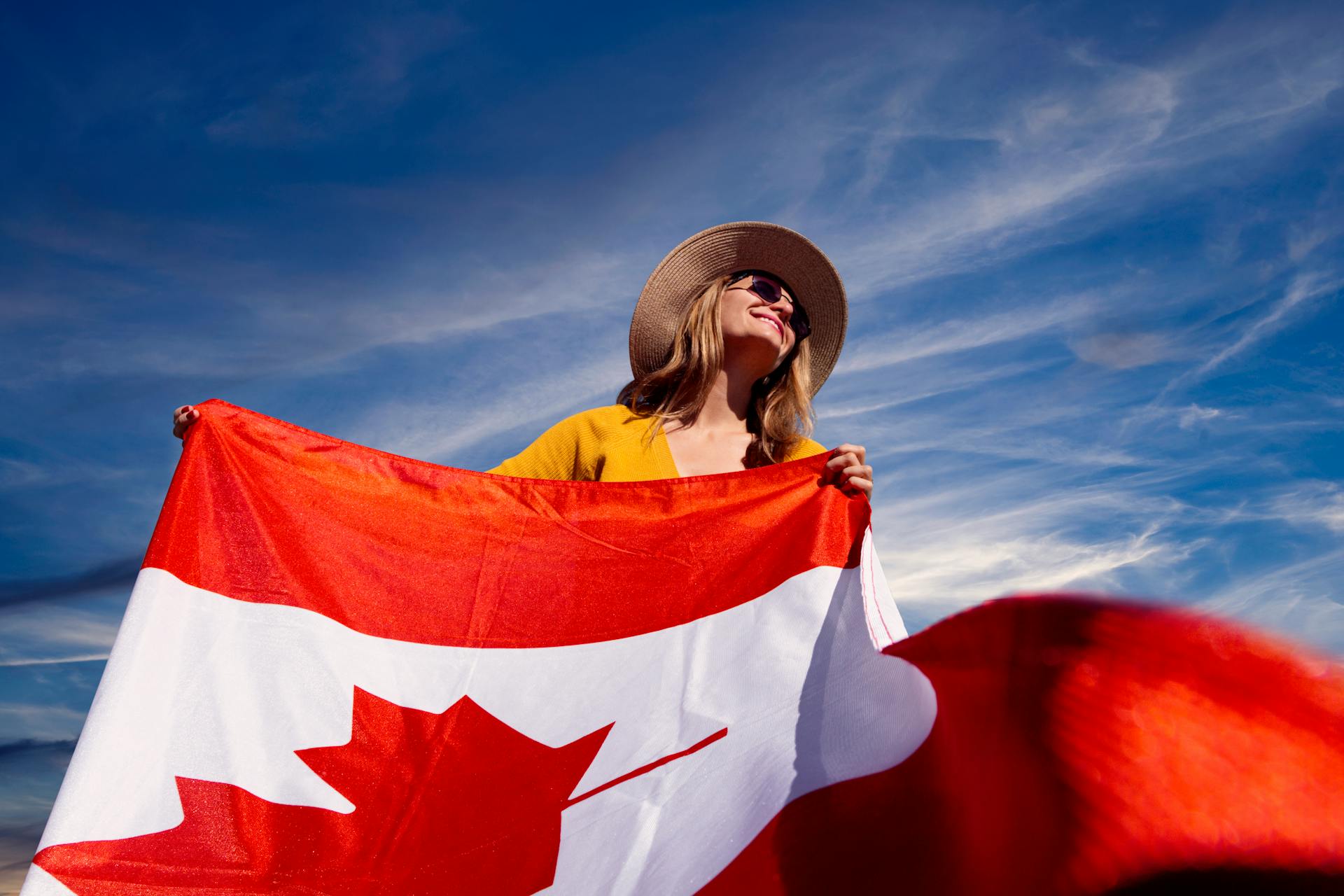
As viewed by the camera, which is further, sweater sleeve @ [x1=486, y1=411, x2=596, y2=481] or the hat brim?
the hat brim

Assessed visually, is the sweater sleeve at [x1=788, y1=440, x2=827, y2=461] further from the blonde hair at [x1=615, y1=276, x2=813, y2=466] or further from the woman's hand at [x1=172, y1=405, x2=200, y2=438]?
the woman's hand at [x1=172, y1=405, x2=200, y2=438]

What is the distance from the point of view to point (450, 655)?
2.76 m

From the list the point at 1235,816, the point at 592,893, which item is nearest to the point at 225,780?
the point at 592,893

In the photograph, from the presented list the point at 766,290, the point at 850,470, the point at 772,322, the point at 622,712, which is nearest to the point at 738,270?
the point at 766,290

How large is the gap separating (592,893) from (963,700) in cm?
102

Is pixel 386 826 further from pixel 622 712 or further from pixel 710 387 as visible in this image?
pixel 710 387

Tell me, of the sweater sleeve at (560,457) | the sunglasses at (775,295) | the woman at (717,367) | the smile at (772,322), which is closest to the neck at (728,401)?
the woman at (717,367)

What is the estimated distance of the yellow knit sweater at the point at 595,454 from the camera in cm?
369

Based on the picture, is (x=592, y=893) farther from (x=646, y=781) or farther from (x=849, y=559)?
(x=849, y=559)

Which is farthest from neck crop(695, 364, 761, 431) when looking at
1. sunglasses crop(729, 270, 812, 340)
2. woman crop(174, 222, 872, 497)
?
sunglasses crop(729, 270, 812, 340)

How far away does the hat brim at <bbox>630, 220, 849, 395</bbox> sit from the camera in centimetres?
456

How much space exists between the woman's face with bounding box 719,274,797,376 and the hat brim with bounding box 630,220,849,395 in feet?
0.53

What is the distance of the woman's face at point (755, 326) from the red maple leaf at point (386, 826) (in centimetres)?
216

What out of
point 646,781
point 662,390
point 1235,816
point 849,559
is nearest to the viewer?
point 1235,816
